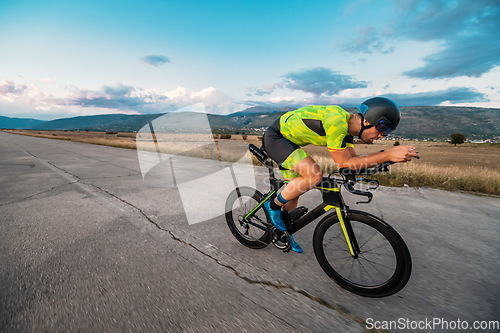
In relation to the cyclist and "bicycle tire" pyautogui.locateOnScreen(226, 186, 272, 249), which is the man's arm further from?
"bicycle tire" pyautogui.locateOnScreen(226, 186, 272, 249)

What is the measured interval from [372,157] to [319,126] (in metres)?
0.63

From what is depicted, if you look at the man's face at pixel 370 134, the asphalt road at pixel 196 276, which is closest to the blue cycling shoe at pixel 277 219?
the asphalt road at pixel 196 276

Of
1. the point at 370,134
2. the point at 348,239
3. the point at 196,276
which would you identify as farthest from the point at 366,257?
the point at 196,276

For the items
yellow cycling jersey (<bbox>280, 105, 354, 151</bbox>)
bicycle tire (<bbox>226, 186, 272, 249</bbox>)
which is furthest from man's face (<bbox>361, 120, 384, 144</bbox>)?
bicycle tire (<bbox>226, 186, 272, 249</bbox>)

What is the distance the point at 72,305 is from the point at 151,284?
Answer: 618mm

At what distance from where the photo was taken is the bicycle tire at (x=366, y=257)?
80.2 inches

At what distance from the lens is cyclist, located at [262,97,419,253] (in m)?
2.18

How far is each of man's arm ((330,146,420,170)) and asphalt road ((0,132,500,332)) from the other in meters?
1.26

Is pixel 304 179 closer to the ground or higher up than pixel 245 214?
higher up

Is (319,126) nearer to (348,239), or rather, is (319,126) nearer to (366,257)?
(348,239)

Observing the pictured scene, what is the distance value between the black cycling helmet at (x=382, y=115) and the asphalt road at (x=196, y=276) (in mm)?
1630

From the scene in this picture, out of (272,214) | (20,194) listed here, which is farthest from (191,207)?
(20,194)

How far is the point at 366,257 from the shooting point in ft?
8.48

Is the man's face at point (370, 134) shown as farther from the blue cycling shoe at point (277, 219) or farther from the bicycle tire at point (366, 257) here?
the blue cycling shoe at point (277, 219)
